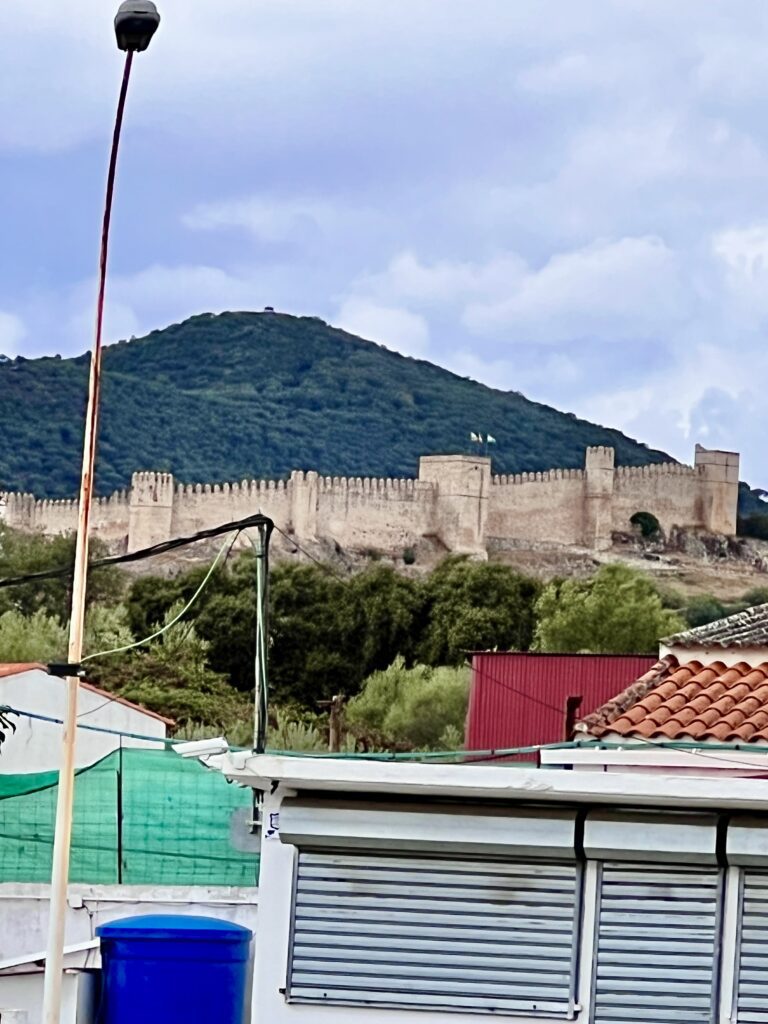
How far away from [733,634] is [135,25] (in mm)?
5891

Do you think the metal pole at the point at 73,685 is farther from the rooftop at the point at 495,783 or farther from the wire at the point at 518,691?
the wire at the point at 518,691

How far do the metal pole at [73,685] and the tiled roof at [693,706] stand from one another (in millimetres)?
3663

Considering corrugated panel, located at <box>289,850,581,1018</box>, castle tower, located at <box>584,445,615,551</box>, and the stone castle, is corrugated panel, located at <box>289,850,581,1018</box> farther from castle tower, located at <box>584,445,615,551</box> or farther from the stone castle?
castle tower, located at <box>584,445,615,551</box>

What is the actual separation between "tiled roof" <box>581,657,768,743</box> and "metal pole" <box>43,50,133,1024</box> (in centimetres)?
366

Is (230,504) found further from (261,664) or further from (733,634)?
(261,664)

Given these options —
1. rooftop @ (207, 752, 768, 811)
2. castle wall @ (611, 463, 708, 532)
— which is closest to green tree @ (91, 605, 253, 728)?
rooftop @ (207, 752, 768, 811)

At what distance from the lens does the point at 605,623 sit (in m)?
73.1

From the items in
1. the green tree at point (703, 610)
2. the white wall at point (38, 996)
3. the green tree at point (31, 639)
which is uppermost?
the green tree at point (703, 610)

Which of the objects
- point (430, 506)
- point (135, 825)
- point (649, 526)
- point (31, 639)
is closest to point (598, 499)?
point (649, 526)

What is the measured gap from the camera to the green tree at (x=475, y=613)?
79.1 meters

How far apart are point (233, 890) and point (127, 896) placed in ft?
2.52

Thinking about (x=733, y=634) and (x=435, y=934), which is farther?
(x=733, y=634)

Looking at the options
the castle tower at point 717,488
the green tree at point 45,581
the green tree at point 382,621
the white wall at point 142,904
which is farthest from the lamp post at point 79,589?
the castle tower at point 717,488

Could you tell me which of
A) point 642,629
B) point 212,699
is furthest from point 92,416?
point 642,629
